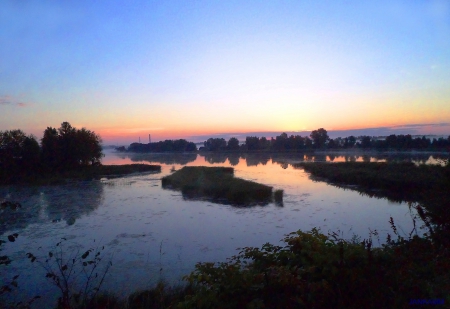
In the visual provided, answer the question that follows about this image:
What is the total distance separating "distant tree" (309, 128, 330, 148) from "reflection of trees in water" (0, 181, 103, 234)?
3278 inches

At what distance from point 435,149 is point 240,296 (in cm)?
7236

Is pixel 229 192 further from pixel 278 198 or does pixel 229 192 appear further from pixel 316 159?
pixel 316 159

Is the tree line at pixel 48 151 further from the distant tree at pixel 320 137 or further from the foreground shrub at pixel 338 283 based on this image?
the distant tree at pixel 320 137

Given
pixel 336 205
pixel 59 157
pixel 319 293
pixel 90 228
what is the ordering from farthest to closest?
pixel 59 157 → pixel 336 205 → pixel 90 228 → pixel 319 293

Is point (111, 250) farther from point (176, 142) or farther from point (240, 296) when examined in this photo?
point (176, 142)

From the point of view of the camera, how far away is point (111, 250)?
31.9 ft

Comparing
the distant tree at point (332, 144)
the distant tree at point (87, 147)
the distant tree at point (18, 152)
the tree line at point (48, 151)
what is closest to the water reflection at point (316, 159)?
the distant tree at point (332, 144)

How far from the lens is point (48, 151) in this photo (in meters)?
37.5

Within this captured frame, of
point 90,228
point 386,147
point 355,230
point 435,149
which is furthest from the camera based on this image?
point 386,147

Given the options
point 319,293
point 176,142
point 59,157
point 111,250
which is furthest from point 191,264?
point 176,142

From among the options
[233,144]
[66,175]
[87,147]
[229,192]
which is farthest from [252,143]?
[229,192]

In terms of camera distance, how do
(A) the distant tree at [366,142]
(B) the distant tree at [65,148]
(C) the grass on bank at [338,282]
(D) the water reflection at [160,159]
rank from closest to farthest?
(C) the grass on bank at [338,282]
(B) the distant tree at [65,148]
(D) the water reflection at [160,159]
(A) the distant tree at [366,142]

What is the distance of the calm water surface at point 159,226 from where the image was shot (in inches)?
322

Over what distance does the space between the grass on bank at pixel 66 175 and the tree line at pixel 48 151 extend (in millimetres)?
693
